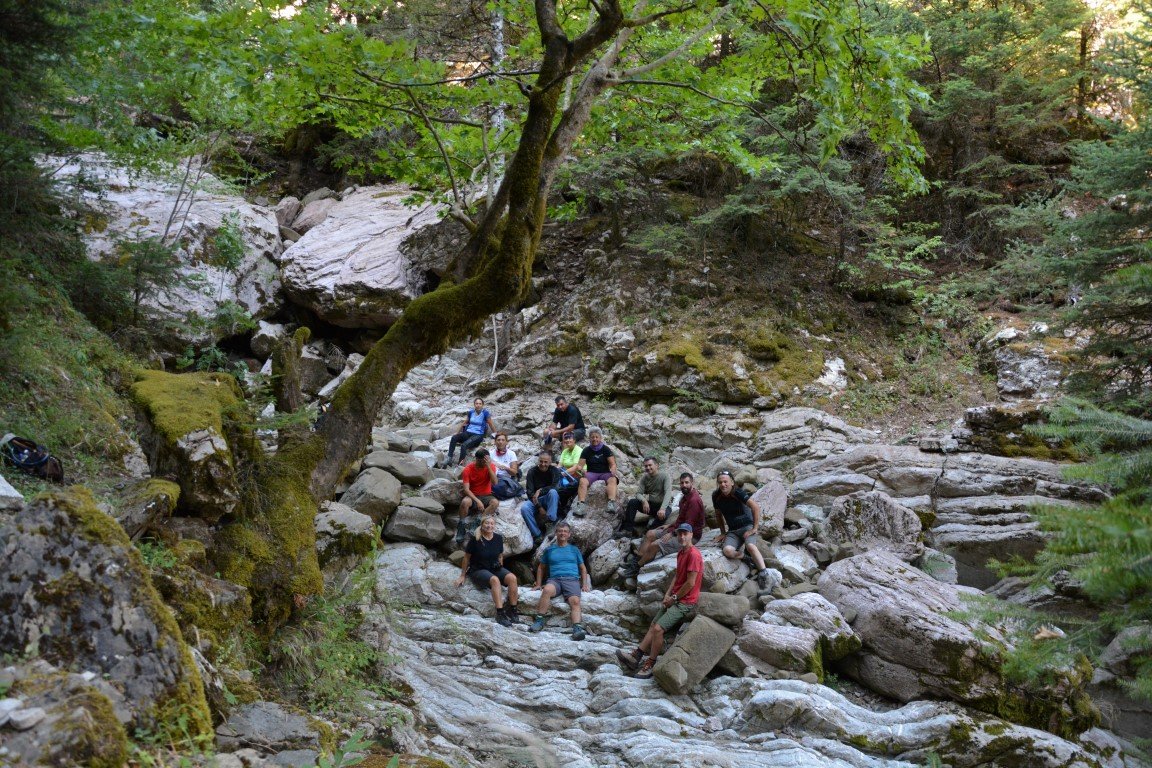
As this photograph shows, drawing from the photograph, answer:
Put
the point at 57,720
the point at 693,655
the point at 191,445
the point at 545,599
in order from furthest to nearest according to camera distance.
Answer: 1. the point at 545,599
2. the point at 693,655
3. the point at 191,445
4. the point at 57,720

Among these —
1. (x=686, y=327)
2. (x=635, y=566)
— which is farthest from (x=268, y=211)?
(x=635, y=566)

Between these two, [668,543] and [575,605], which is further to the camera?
[668,543]

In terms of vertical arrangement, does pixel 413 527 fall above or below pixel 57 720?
below

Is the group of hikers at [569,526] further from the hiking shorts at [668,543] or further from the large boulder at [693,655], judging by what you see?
the large boulder at [693,655]

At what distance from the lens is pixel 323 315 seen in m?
19.0

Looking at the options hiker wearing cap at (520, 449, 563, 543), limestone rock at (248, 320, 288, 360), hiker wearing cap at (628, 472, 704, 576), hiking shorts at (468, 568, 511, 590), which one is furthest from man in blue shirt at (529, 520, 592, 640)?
limestone rock at (248, 320, 288, 360)

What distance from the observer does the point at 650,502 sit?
11391mm

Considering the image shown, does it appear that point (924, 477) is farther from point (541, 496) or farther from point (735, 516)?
point (541, 496)

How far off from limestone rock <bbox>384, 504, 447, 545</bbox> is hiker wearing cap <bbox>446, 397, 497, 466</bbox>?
7.87 feet

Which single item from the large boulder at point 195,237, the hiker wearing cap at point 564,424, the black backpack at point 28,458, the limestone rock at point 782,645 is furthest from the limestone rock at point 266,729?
the large boulder at point 195,237

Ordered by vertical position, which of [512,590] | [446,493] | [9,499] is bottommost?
[512,590]

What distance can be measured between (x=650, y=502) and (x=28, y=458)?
8.23 meters

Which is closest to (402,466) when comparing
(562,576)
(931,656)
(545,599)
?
(562,576)

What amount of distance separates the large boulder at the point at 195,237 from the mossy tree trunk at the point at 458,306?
8.25 metres
